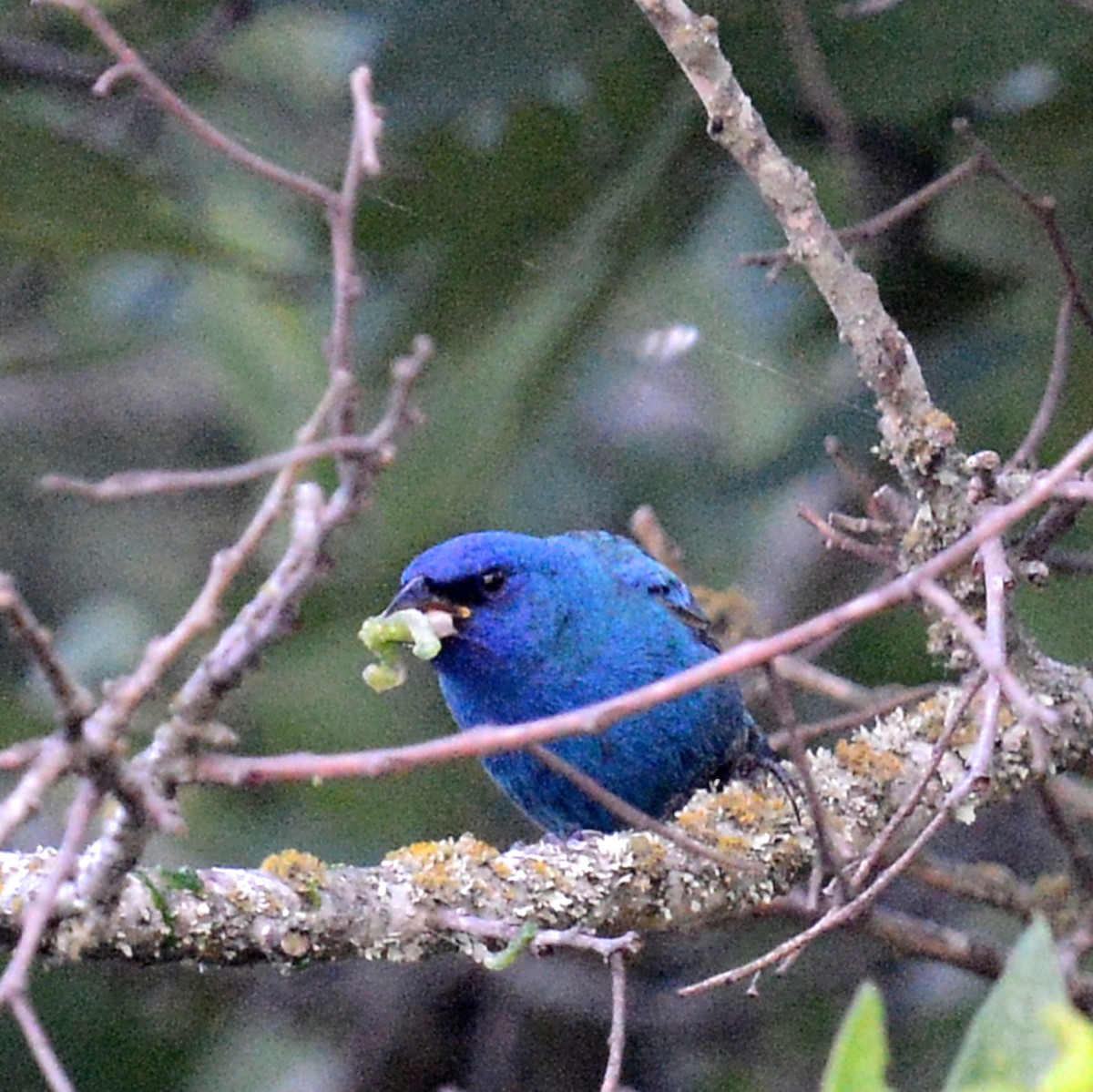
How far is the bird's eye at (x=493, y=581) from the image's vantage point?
147 inches

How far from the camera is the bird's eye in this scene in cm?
373

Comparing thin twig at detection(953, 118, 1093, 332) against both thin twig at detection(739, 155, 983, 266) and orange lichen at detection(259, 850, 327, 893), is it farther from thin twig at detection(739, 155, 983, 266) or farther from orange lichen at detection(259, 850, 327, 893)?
orange lichen at detection(259, 850, 327, 893)

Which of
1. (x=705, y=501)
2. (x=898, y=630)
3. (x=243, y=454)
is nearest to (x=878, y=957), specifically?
(x=898, y=630)

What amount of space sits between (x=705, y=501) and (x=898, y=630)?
2.02ft

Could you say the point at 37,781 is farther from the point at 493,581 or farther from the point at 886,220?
the point at 493,581

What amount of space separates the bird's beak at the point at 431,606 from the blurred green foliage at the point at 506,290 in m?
0.66

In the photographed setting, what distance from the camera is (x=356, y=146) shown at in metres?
1.73

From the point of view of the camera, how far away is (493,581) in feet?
12.3

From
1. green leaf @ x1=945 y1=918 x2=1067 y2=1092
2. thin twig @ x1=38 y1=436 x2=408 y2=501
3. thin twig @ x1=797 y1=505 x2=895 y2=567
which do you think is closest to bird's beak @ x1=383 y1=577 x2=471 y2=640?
thin twig @ x1=797 y1=505 x2=895 y2=567

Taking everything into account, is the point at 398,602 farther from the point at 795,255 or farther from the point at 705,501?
the point at 705,501

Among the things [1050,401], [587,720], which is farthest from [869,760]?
[587,720]

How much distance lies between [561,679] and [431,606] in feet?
1.01

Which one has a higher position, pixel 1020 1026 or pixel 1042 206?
pixel 1042 206

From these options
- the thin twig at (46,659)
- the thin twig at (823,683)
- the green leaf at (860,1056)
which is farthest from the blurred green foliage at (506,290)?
the green leaf at (860,1056)
